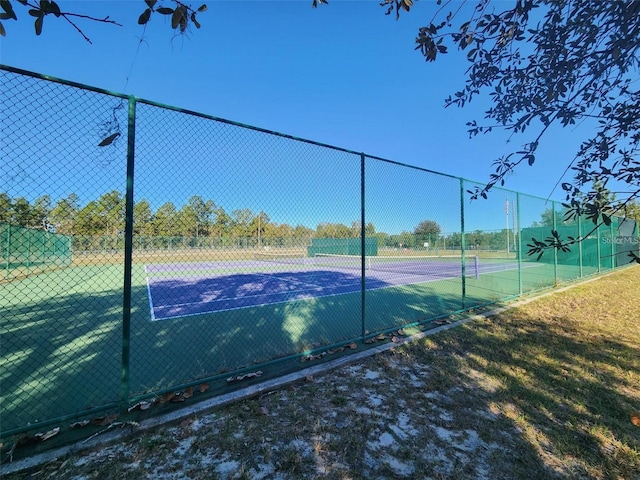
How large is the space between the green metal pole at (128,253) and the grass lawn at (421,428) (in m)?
0.51

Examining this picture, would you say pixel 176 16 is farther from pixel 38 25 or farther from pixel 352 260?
pixel 352 260

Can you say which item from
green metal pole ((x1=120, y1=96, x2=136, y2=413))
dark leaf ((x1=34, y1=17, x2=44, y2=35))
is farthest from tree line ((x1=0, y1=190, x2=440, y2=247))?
dark leaf ((x1=34, y1=17, x2=44, y2=35))

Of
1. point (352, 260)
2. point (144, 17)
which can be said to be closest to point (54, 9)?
point (144, 17)

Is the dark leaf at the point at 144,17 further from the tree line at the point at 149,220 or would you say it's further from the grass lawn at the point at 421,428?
the grass lawn at the point at 421,428

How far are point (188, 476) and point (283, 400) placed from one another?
1088 millimetres

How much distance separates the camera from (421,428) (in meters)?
2.52

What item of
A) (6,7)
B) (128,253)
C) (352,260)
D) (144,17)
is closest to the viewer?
(6,7)

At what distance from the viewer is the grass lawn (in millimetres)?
2074

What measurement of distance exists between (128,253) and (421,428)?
288 centimetres

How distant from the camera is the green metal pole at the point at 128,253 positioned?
266cm

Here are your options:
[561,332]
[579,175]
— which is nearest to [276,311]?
[561,332]

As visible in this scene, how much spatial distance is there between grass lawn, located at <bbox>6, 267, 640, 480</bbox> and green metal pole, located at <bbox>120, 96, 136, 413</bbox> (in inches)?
20.1

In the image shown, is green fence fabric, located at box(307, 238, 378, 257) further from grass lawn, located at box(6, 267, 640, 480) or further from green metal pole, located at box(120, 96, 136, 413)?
green metal pole, located at box(120, 96, 136, 413)

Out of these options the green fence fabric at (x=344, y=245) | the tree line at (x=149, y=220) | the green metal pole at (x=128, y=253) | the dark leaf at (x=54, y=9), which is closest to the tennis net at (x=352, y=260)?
the green fence fabric at (x=344, y=245)
